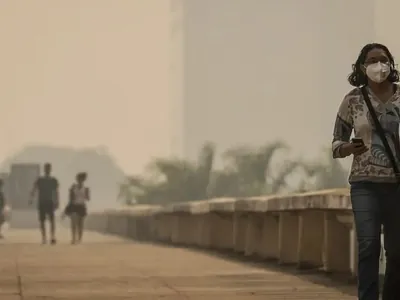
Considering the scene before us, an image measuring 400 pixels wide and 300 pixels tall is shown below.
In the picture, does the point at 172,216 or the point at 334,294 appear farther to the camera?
the point at 172,216

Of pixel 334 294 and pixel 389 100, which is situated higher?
pixel 389 100

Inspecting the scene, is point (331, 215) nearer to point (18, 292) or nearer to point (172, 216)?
point (18, 292)

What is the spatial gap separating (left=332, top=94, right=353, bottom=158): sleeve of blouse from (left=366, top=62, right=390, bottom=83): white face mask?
0.89ft

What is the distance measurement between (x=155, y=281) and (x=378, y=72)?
5.76 m

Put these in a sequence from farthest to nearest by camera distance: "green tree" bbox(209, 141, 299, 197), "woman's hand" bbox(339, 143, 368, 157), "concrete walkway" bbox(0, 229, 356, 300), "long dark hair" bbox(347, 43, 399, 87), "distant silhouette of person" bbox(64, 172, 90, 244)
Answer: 1. "green tree" bbox(209, 141, 299, 197)
2. "distant silhouette of person" bbox(64, 172, 90, 244)
3. "concrete walkway" bbox(0, 229, 356, 300)
4. "long dark hair" bbox(347, 43, 399, 87)
5. "woman's hand" bbox(339, 143, 368, 157)

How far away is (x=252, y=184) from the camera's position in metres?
62.8

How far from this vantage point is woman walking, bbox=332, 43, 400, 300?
7.77 metres

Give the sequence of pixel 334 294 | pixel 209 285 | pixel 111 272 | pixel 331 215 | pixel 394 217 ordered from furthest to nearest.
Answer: pixel 111 272 → pixel 331 215 → pixel 209 285 → pixel 334 294 → pixel 394 217

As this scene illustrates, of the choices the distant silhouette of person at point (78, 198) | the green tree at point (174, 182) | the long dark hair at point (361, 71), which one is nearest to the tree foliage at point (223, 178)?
the green tree at point (174, 182)

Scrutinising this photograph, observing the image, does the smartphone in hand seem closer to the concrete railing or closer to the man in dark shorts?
the concrete railing

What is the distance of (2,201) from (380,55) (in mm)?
26183

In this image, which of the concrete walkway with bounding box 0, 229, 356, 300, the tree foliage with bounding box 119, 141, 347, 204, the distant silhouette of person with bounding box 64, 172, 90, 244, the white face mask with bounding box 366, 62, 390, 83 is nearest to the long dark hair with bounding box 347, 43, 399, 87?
the white face mask with bounding box 366, 62, 390, 83

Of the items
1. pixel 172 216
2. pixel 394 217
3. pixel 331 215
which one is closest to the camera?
pixel 394 217

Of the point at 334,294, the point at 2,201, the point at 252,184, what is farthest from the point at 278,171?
the point at 334,294
